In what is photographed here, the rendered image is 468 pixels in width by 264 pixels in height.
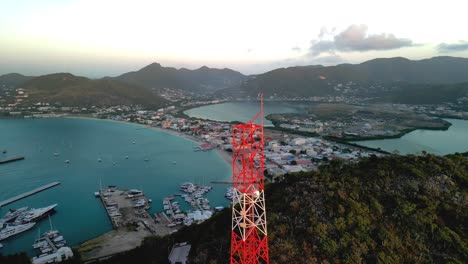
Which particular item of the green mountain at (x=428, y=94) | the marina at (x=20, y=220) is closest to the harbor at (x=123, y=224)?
the marina at (x=20, y=220)

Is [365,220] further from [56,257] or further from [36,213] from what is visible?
[36,213]

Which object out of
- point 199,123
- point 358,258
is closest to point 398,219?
point 358,258

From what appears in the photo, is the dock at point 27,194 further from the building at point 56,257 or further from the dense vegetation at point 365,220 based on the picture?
the dense vegetation at point 365,220

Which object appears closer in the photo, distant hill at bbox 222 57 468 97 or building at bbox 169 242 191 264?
building at bbox 169 242 191 264

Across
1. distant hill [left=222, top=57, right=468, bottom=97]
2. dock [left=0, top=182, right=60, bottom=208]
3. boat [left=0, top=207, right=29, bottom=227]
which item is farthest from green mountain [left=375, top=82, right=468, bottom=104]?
boat [left=0, top=207, right=29, bottom=227]

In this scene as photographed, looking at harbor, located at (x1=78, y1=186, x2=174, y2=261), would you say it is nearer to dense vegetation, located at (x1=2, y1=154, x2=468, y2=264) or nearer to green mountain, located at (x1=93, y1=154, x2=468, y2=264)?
dense vegetation, located at (x1=2, y1=154, x2=468, y2=264)

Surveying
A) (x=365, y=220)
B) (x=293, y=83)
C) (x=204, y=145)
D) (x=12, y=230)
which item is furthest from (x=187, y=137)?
(x=293, y=83)
